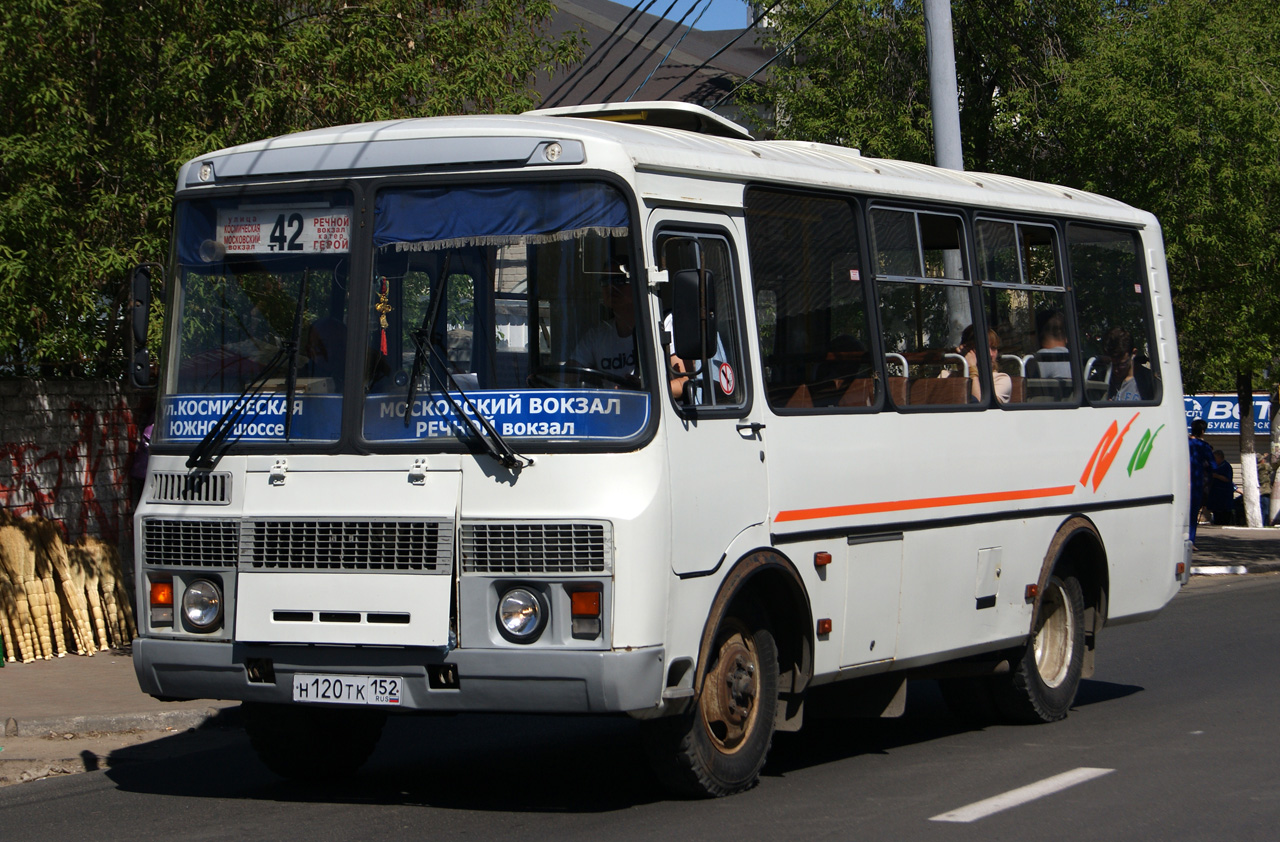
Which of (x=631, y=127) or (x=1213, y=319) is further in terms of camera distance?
(x=1213, y=319)

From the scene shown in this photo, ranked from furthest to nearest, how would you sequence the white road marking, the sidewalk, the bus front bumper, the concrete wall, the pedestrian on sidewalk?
the pedestrian on sidewalk
the concrete wall
the sidewalk
the white road marking
the bus front bumper

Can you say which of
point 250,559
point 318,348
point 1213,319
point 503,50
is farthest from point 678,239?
point 1213,319

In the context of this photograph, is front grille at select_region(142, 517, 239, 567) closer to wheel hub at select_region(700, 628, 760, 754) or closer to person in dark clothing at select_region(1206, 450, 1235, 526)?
wheel hub at select_region(700, 628, 760, 754)

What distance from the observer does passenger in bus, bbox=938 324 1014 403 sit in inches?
356

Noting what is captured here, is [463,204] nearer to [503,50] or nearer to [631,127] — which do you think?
[631,127]

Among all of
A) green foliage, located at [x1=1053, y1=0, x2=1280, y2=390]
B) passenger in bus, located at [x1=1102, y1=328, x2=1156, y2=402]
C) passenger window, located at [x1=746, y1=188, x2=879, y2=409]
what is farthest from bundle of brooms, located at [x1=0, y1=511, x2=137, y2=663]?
green foliage, located at [x1=1053, y1=0, x2=1280, y2=390]

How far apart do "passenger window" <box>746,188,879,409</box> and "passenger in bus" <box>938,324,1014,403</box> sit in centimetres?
85

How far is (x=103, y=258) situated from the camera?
10633 millimetres

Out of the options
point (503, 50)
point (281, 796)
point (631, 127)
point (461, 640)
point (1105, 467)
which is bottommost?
point (281, 796)

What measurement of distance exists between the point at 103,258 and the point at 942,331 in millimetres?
5332

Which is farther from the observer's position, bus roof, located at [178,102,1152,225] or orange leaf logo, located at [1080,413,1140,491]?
orange leaf logo, located at [1080,413,1140,491]

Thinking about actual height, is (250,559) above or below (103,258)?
below

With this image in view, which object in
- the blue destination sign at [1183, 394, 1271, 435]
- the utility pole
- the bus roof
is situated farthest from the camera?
the blue destination sign at [1183, 394, 1271, 435]

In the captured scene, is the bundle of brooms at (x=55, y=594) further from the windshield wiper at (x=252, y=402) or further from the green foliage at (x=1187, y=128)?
the green foliage at (x=1187, y=128)
